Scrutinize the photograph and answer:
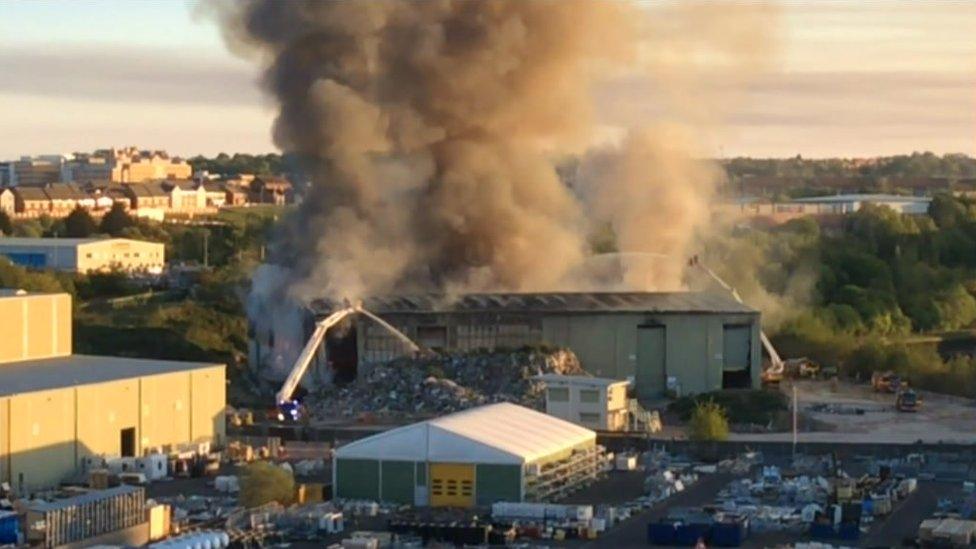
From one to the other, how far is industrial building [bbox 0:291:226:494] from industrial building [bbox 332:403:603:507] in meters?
2.64

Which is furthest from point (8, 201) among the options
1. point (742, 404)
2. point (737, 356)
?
point (742, 404)

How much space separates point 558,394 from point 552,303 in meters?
4.36

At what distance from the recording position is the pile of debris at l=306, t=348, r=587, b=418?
78.6ft

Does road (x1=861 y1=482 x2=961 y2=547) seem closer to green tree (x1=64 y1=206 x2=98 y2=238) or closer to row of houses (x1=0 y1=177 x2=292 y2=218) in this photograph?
green tree (x1=64 y1=206 x2=98 y2=238)

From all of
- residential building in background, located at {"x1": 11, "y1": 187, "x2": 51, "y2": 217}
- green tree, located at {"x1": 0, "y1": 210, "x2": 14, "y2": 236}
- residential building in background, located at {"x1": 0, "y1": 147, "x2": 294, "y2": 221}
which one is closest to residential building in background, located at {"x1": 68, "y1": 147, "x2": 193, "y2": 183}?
residential building in background, located at {"x1": 0, "y1": 147, "x2": 294, "y2": 221}

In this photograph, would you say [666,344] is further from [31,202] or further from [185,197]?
[185,197]

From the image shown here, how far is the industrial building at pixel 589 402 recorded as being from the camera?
2281cm

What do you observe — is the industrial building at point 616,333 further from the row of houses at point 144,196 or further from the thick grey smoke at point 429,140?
the row of houses at point 144,196

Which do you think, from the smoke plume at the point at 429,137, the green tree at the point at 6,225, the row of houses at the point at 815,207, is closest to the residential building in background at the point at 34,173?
the green tree at the point at 6,225

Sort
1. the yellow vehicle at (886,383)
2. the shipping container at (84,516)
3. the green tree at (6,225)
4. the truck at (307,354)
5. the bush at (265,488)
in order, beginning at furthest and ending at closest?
the green tree at (6,225) → the yellow vehicle at (886,383) → the truck at (307,354) → the bush at (265,488) → the shipping container at (84,516)

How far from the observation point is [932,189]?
81750mm

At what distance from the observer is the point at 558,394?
2311 centimetres

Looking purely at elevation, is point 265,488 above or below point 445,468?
below

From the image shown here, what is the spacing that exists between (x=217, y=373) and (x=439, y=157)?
351 inches
